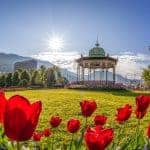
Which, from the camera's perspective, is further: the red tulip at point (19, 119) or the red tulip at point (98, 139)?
the red tulip at point (98, 139)

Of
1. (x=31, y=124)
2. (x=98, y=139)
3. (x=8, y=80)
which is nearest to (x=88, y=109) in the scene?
(x=98, y=139)

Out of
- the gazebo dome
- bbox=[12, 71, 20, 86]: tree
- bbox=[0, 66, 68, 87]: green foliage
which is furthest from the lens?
bbox=[0, 66, 68, 87]: green foliage

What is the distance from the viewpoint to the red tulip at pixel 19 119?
2418 mm

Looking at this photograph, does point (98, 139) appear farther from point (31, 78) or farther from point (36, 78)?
point (36, 78)

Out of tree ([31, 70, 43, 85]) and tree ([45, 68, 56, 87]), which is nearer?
tree ([31, 70, 43, 85])

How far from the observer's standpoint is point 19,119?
95.6 inches

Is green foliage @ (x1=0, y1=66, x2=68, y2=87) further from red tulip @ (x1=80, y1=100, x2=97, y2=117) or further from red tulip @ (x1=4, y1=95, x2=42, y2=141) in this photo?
red tulip @ (x1=4, y1=95, x2=42, y2=141)

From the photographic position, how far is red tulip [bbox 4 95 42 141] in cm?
242

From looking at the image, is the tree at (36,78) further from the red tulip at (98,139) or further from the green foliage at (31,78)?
the red tulip at (98,139)

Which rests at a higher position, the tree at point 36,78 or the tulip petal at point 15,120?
the tree at point 36,78

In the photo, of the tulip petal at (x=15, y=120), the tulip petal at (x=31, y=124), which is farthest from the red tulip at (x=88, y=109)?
the tulip petal at (x=15, y=120)

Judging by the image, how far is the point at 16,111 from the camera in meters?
2.43

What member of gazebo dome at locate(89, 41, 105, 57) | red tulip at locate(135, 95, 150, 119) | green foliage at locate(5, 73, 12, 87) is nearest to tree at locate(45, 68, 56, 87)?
green foliage at locate(5, 73, 12, 87)

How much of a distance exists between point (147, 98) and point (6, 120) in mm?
Result: 2437
